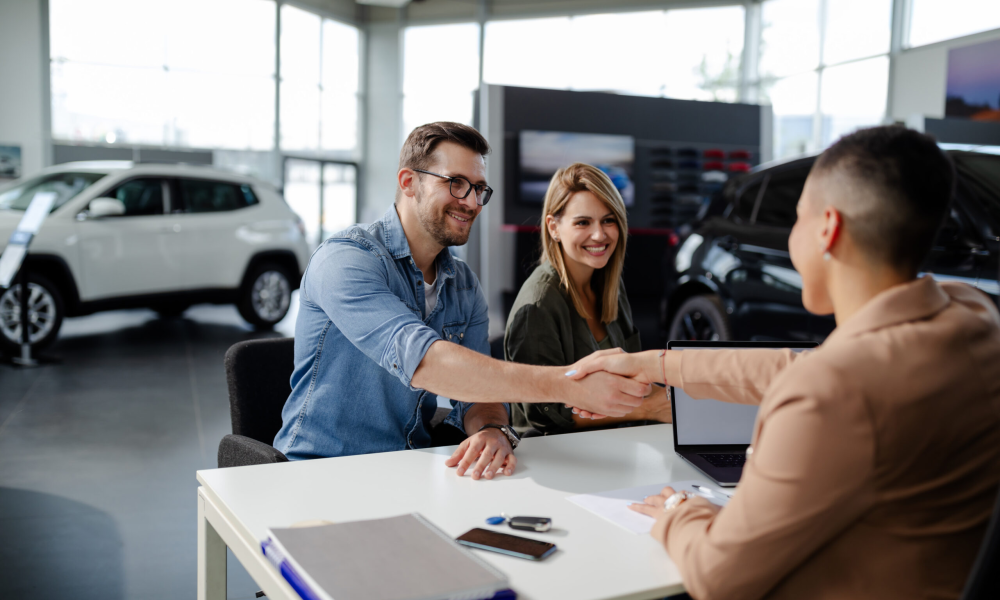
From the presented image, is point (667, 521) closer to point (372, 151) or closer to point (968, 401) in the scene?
point (968, 401)

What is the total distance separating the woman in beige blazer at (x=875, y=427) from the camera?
0.87 meters

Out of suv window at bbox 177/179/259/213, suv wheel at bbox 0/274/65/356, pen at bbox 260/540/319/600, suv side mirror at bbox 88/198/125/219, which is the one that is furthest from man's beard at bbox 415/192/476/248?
suv window at bbox 177/179/259/213

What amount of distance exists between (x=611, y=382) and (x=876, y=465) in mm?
832

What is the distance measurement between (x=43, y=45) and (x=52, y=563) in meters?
10.7

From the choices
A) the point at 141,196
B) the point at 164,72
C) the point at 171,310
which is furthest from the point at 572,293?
the point at 164,72

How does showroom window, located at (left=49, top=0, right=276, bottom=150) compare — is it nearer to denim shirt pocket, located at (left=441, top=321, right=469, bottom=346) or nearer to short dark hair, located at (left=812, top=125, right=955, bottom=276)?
denim shirt pocket, located at (left=441, top=321, right=469, bottom=346)

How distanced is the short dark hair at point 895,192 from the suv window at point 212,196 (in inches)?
278

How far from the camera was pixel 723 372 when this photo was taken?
1.44 metres

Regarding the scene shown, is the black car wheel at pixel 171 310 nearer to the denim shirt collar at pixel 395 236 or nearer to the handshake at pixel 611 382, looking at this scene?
the denim shirt collar at pixel 395 236

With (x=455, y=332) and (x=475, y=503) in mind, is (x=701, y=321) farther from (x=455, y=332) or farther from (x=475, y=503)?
(x=475, y=503)

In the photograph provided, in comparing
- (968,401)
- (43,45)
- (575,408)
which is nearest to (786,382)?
(968,401)

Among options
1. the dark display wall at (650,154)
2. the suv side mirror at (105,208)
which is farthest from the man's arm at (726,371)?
the suv side mirror at (105,208)

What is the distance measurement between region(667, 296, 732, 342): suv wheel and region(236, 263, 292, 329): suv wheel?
4384mm

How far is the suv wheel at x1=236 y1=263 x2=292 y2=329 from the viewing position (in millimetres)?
7691
